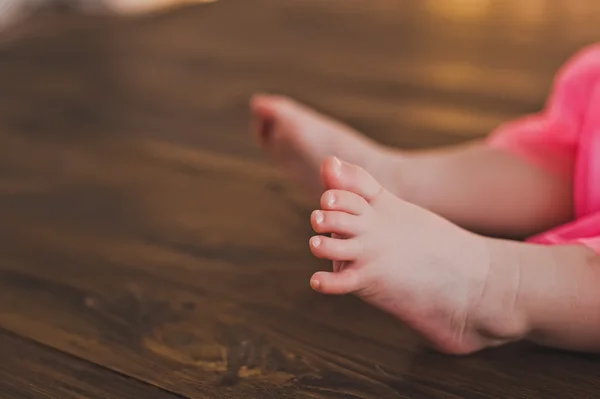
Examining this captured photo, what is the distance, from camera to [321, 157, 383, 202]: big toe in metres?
0.61

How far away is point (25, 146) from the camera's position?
3.53ft

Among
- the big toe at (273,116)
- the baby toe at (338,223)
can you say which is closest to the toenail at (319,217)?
the baby toe at (338,223)

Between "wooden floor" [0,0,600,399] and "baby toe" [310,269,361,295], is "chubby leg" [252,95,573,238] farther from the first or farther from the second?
"baby toe" [310,269,361,295]

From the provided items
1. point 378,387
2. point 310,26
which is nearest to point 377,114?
point 310,26

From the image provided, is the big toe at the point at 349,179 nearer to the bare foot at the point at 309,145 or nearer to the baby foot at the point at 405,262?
the baby foot at the point at 405,262

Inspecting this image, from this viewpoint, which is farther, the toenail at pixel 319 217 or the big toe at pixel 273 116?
the big toe at pixel 273 116

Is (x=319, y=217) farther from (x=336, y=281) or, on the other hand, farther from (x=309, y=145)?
(x=309, y=145)

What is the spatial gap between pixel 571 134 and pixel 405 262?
11.1 inches

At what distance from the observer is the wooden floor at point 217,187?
2.20 ft

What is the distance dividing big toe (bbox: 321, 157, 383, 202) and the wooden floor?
15cm

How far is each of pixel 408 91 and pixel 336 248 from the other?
24.8 inches

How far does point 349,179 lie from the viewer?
2.00 ft

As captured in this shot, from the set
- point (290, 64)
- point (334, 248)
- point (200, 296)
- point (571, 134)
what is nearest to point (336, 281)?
point (334, 248)

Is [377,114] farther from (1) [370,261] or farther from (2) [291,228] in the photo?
(1) [370,261]
